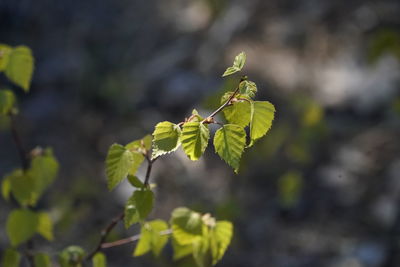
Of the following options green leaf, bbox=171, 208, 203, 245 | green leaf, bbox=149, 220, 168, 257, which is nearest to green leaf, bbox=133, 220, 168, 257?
green leaf, bbox=149, 220, 168, 257

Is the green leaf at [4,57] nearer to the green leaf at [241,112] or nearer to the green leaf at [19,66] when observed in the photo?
the green leaf at [19,66]

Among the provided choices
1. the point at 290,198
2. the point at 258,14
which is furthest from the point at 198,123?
the point at 258,14

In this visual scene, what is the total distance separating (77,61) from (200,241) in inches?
133

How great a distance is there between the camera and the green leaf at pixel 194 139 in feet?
3.30

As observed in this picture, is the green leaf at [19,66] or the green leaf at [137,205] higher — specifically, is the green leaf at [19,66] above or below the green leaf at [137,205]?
above

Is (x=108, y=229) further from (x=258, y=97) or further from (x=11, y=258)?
(x=258, y=97)

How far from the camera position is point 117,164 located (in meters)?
1.12

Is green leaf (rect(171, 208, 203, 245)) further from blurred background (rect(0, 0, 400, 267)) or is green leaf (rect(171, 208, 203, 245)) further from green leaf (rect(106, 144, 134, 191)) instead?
blurred background (rect(0, 0, 400, 267))

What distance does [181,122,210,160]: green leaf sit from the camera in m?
Result: 1.01

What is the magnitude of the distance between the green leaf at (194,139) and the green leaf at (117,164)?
16cm

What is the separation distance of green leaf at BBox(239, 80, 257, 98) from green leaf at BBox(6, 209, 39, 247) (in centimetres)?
75

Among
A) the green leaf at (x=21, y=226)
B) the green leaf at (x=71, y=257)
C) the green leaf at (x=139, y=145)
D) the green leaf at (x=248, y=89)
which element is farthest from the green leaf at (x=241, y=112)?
the green leaf at (x=21, y=226)

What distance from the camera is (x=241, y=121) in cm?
107

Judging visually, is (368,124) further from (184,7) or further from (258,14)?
(184,7)
